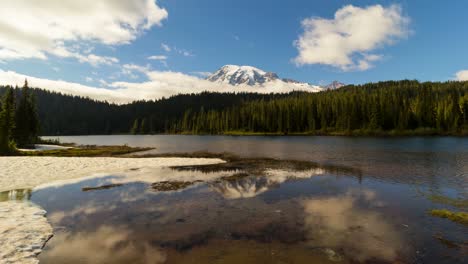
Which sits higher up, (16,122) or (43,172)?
(16,122)

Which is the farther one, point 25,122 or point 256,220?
point 25,122

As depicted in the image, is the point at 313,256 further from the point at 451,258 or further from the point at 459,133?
the point at 459,133

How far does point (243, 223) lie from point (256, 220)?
3.19ft

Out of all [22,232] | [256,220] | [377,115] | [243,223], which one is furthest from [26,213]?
[377,115]

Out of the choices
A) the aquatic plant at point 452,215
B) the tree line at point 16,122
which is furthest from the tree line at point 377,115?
the tree line at point 16,122

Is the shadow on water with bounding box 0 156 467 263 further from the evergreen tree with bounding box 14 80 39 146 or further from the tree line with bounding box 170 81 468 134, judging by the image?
the tree line with bounding box 170 81 468 134

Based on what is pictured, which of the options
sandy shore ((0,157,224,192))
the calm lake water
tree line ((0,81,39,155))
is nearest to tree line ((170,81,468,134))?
the calm lake water

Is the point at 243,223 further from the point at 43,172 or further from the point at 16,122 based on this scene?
the point at 16,122

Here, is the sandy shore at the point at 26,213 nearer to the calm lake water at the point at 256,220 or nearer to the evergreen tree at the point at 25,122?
the calm lake water at the point at 256,220

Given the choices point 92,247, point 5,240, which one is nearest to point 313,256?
point 92,247

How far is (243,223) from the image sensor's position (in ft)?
50.4

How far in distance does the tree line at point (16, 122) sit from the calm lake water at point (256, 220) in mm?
43780

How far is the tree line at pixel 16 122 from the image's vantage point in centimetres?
5572

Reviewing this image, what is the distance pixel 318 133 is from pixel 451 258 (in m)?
161
